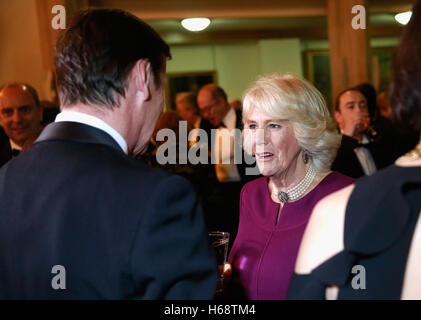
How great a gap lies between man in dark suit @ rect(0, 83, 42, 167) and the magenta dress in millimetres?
1944

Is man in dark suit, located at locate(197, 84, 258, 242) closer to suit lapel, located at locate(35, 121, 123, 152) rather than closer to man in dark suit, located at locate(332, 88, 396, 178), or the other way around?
man in dark suit, located at locate(332, 88, 396, 178)

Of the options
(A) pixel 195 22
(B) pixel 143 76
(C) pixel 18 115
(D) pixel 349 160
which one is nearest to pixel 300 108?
(B) pixel 143 76

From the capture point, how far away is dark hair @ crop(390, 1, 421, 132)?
2.67ft

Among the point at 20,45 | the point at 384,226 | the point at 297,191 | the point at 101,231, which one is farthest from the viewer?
the point at 20,45

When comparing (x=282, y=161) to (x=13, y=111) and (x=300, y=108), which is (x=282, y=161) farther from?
(x=13, y=111)

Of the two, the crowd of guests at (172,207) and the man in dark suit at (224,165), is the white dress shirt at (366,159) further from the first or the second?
the crowd of guests at (172,207)

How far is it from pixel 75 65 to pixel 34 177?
287 mm

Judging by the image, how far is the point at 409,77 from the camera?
32.2 inches

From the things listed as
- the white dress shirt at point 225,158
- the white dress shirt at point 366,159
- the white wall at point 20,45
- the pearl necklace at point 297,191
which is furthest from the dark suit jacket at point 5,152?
the white dress shirt at point 366,159

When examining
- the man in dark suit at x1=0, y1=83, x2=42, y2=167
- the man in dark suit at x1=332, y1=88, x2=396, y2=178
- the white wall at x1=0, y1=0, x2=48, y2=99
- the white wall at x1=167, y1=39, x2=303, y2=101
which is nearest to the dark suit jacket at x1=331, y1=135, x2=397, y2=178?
the man in dark suit at x1=332, y1=88, x2=396, y2=178

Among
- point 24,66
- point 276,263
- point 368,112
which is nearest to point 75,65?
point 276,263

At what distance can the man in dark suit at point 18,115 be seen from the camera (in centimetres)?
326

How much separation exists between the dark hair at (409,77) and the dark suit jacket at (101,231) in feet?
1.52

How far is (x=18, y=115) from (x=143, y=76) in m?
2.47
